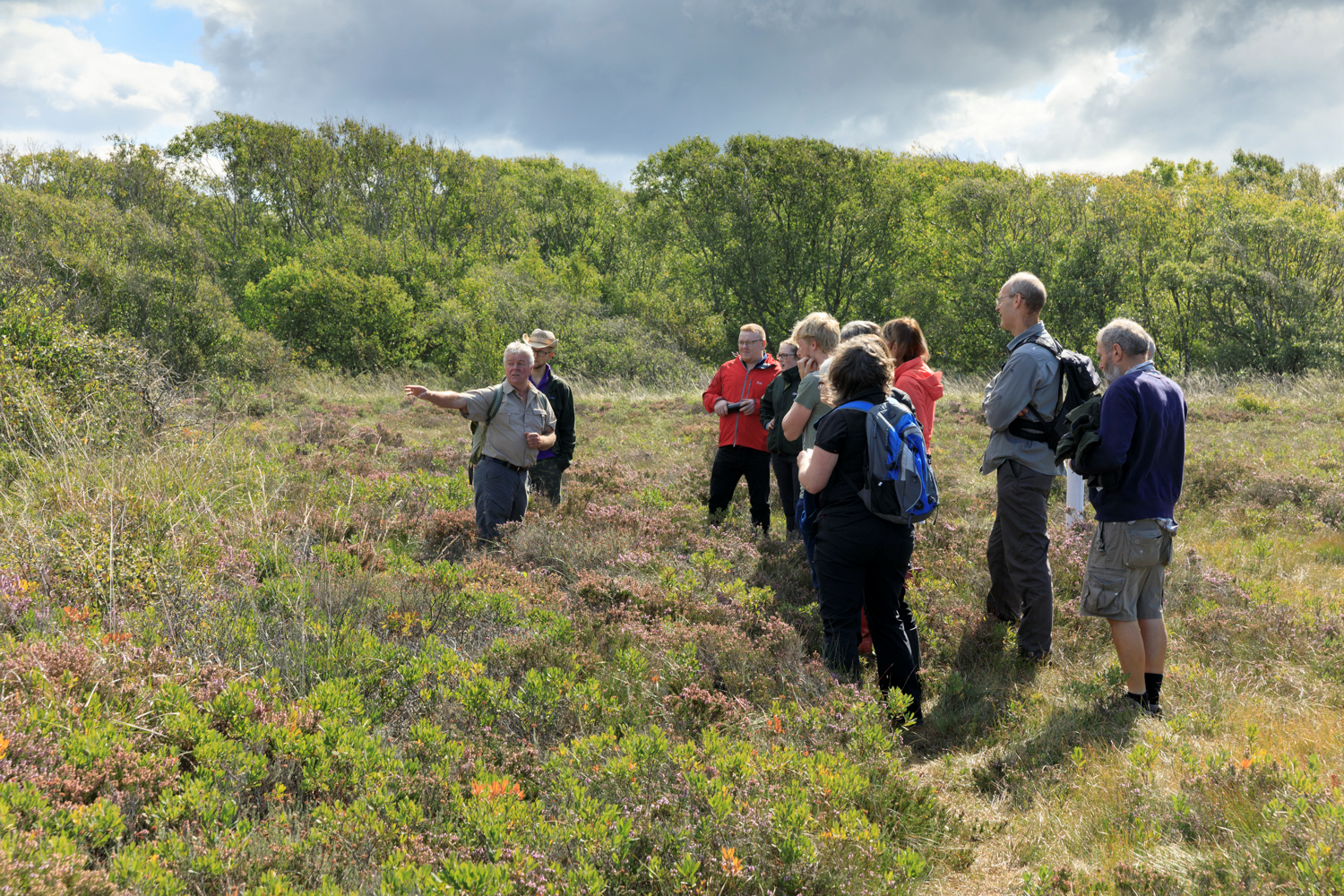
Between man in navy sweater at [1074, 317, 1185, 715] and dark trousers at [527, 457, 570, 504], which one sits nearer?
man in navy sweater at [1074, 317, 1185, 715]

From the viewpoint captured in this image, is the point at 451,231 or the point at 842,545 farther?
the point at 451,231

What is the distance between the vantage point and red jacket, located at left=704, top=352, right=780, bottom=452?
268 inches

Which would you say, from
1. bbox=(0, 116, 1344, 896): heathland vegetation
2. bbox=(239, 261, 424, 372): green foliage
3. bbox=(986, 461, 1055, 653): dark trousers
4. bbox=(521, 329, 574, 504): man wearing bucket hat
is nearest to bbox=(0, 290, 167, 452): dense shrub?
bbox=(0, 116, 1344, 896): heathland vegetation

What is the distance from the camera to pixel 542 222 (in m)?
40.3

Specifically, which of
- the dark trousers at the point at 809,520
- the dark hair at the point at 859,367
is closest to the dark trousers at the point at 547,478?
the dark trousers at the point at 809,520

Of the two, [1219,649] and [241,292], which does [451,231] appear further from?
[1219,649]

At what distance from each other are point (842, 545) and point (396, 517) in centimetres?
413

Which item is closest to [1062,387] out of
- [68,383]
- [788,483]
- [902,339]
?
[902,339]

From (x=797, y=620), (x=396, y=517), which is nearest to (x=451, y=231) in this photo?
(x=396, y=517)

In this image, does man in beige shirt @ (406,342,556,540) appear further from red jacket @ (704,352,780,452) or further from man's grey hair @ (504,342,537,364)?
red jacket @ (704,352,780,452)

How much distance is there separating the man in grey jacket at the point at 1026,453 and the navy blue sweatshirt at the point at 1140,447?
1.92 ft

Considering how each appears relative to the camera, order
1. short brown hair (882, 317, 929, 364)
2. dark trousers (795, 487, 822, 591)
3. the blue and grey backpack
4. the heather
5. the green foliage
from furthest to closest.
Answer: the green foliage
short brown hair (882, 317, 929, 364)
dark trousers (795, 487, 822, 591)
the blue and grey backpack
the heather

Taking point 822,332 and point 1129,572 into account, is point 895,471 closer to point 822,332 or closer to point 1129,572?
point 1129,572

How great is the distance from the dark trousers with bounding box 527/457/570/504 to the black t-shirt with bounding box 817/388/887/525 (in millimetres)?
3365
